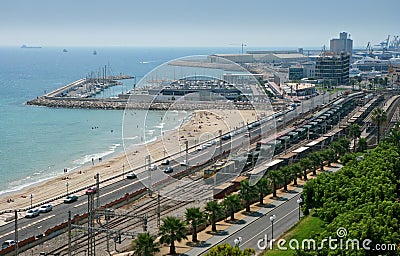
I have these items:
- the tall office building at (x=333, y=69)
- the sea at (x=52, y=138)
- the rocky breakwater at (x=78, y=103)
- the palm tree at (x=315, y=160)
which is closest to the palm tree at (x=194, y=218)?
the sea at (x=52, y=138)

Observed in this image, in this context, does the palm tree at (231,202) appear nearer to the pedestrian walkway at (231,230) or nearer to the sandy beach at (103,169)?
the pedestrian walkway at (231,230)

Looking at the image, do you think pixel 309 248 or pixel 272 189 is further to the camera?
pixel 272 189

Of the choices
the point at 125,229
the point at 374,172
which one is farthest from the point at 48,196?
the point at 374,172

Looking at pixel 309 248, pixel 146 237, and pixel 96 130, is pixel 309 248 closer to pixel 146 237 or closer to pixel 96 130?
pixel 146 237

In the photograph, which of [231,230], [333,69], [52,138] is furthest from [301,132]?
[333,69]

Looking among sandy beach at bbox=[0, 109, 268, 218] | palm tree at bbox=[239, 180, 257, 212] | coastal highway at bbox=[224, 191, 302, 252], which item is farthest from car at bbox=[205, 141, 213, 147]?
palm tree at bbox=[239, 180, 257, 212]

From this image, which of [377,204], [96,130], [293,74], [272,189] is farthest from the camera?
[293,74]

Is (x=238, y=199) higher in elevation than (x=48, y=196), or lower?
higher
